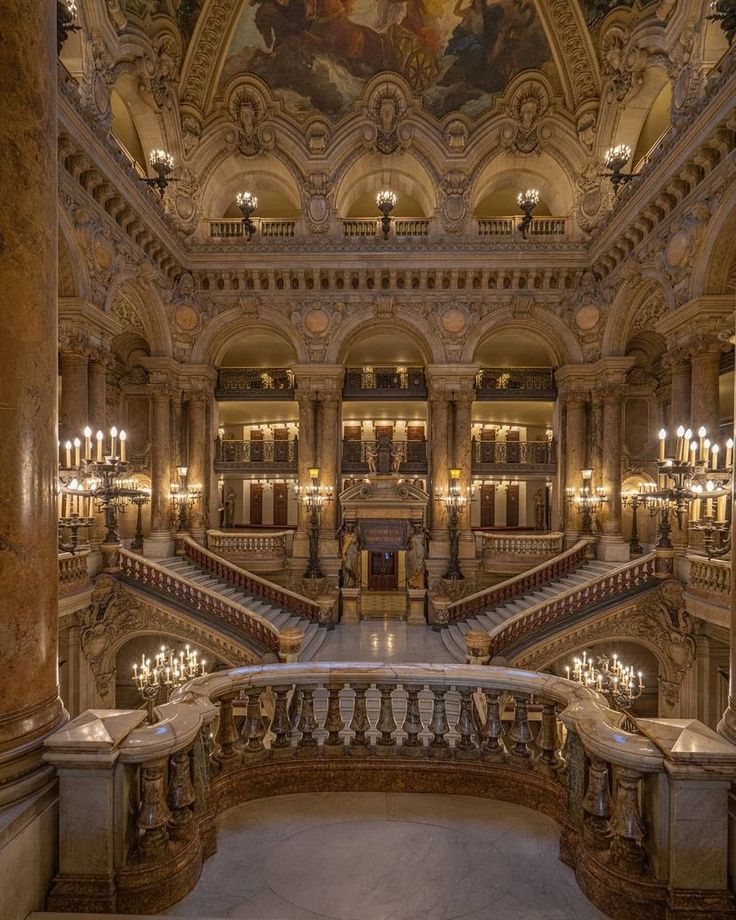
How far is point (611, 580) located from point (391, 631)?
19.4 feet

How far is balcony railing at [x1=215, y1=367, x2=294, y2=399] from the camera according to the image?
18.8m

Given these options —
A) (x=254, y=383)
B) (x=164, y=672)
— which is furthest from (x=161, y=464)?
(x=164, y=672)

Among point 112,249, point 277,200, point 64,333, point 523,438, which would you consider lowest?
point 523,438

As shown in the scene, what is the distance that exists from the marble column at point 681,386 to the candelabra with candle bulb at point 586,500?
4.67 meters

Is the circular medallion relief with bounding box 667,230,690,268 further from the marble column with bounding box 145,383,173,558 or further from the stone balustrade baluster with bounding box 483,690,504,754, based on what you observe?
the marble column with bounding box 145,383,173,558

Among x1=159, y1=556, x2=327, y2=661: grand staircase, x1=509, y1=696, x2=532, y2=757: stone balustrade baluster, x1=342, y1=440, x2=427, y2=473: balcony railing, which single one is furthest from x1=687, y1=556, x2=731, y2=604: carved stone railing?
x1=342, y1=440, x2=427, y2=473: balcony railing

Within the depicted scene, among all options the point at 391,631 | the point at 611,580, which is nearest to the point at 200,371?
the point at 391,631

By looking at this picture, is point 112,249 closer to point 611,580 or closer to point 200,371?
point 200,371

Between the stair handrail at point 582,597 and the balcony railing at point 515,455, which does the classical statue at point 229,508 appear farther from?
the stair handrail at point 582,597

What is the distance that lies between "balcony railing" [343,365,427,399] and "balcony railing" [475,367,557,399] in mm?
2534

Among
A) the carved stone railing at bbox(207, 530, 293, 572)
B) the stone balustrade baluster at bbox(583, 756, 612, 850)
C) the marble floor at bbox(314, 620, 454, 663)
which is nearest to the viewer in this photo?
the stone balustrade baluster at bbox(583, 756, 612, 850)

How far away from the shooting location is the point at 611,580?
479 inches

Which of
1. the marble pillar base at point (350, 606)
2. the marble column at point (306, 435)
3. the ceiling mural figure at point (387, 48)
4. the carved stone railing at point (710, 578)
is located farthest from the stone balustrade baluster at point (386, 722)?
the ceiling mural figure at point (387, 48)

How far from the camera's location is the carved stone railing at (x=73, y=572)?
10133 mm
